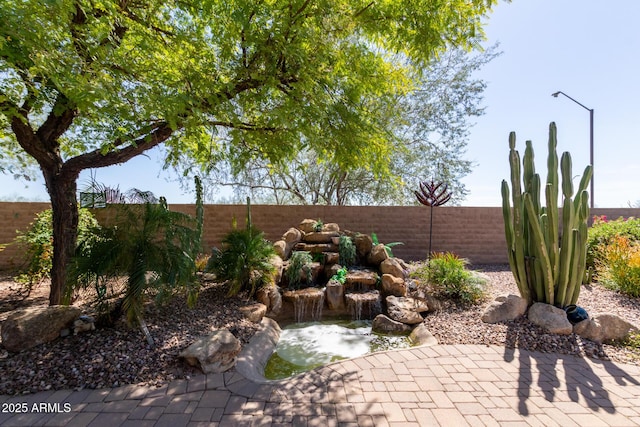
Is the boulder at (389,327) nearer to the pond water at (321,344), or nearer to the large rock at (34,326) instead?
the pond water at (321,344)

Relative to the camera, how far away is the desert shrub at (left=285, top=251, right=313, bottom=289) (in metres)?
5.80

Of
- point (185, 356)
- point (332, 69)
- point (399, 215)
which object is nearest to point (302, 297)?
point (185, 356)

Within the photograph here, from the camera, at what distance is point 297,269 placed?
5.83 metres

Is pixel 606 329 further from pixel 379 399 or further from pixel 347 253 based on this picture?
pixel 347 253

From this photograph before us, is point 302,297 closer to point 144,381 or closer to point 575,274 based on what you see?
point 144,381

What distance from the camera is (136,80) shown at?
376 centimetres

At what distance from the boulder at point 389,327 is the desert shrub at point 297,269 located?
182 cm

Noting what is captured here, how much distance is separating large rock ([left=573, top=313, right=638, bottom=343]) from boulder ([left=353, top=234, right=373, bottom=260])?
3933mm

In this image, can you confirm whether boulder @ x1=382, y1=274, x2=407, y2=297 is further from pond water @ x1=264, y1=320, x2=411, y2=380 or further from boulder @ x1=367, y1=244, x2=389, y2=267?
boulder @ x1=367, y1=244, x2=389, y2=267

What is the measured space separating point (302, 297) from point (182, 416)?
3.16m

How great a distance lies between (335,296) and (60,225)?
14.6 ft

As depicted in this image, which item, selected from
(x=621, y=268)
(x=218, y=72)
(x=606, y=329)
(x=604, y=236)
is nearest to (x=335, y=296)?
(x=606, y=329)

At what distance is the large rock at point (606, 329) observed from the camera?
350cm

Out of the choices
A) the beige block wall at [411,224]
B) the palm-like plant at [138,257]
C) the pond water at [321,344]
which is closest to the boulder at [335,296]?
the pond water at [321,344]
